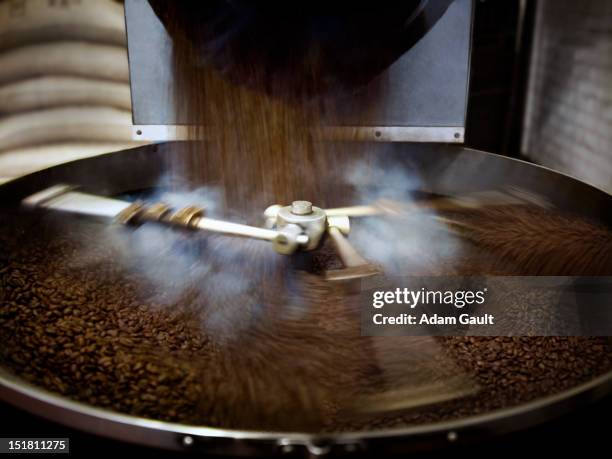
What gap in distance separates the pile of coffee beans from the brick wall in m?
2.19

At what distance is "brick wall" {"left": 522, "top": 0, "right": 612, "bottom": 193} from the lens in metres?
2.87

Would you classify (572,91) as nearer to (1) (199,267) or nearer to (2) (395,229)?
(2) (395,229)

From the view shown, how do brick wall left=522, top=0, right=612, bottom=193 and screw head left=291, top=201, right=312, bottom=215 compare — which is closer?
screw head left=291, top=201, right=312, bottom=215

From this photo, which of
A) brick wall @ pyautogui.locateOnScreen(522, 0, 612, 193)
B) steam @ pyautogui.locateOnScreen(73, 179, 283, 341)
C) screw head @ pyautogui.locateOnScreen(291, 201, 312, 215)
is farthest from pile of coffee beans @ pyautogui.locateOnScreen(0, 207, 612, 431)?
brick wall @ pyautogui.locateOnScreen(522, 0, 612, 193)

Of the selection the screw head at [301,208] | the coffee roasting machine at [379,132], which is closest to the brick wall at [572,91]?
the coffee roasting machine at [379,132]

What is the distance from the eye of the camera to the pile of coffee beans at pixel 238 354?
838 mm

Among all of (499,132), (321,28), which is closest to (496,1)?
(499,132)

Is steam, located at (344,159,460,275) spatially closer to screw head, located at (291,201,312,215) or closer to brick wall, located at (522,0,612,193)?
screw head, located at (291,201,312,215)

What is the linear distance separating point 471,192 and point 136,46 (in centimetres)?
100

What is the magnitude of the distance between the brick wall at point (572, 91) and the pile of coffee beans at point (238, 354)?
2.19 m

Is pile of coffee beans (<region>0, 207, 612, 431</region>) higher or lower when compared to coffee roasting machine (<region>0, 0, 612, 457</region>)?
lower

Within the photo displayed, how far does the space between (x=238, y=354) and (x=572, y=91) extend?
3016 millimetres

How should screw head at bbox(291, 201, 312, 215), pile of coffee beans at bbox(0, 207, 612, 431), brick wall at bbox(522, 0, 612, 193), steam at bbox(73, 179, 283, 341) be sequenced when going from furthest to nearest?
1. brick wall at bbox(522, 0, 612, 193)
2. screw head at bbox(291, 201, 312, 215)
3. steam at bbox(73, 179, 283, 341)
4. pile of coffee beans at bbox(0, 207, 612, 431)

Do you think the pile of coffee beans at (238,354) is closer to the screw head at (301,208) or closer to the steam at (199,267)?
the steam at (199,267)
